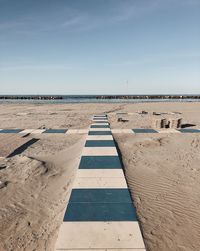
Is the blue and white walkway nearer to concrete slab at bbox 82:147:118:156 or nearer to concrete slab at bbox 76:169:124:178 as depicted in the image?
concrete slab at bbox 76:169:124:178

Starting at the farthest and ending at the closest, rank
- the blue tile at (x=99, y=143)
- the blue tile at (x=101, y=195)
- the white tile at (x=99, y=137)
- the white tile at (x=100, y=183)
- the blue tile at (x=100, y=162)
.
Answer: the white tile at (x=99, y=137), the blue tile at (x=99, y=143), the blue tile at (x=100, y=162), the white tile at (x=100, y=183), the blue tile at (x=101, y=195)

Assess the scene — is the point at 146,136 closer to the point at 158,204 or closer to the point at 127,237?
the point at 158,204

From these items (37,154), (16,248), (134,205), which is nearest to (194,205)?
(134,205)

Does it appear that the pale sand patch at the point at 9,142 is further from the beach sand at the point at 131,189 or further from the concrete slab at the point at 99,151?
the concrete slab at the point at 99,151

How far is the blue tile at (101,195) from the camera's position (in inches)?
157

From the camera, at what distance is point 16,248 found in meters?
2.95

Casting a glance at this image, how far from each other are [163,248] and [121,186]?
1.76 meters

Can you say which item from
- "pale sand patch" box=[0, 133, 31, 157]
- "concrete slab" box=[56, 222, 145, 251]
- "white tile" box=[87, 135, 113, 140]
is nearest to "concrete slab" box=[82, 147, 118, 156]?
"white tile" box=[87, 135, 113, 140]

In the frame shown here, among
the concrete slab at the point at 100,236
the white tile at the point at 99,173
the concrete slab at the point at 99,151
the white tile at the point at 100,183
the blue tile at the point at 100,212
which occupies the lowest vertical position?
the concrete slab at the point at 99,151

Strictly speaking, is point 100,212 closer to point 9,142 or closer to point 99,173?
point 99,173

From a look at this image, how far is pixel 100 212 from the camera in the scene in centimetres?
359

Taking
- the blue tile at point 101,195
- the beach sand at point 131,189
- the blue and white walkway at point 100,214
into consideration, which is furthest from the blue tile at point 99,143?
the blue tile at point 101,195

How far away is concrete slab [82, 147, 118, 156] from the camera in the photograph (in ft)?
22.5

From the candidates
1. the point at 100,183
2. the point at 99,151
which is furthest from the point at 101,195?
the point at 99,151
